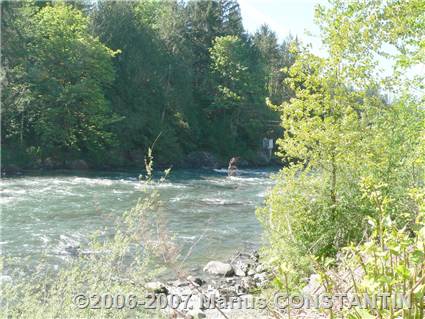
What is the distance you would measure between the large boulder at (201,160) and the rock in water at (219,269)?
86.8ft

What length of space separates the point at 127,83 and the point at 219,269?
29869 mm

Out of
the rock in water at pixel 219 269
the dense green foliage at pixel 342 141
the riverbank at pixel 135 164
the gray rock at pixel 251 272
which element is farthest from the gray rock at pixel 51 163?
the dense green foliage at pixel 342 141

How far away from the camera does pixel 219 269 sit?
34.9 ft

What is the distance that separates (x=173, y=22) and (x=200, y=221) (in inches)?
1240

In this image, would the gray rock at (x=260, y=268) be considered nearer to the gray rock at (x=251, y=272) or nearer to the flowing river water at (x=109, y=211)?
the gray rock at (x=251, y=272)

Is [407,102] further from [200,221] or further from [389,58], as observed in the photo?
[200,221]

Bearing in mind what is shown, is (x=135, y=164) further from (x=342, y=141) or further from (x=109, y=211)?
(x=342, y=141)

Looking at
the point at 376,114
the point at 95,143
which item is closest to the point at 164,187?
the point at 95,143

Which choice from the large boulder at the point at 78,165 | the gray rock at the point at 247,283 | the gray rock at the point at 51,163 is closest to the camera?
the gray rock at the point at 247,283

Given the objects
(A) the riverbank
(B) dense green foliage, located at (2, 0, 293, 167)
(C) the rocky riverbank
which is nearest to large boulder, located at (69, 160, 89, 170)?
(A) the riverbank

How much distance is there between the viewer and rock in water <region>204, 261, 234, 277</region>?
10.5 meters

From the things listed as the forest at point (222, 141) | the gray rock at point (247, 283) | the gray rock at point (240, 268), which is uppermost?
the forest at point (222, 141)

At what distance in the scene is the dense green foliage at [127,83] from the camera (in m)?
30.1

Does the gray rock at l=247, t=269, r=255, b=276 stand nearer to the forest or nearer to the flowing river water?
the forest
